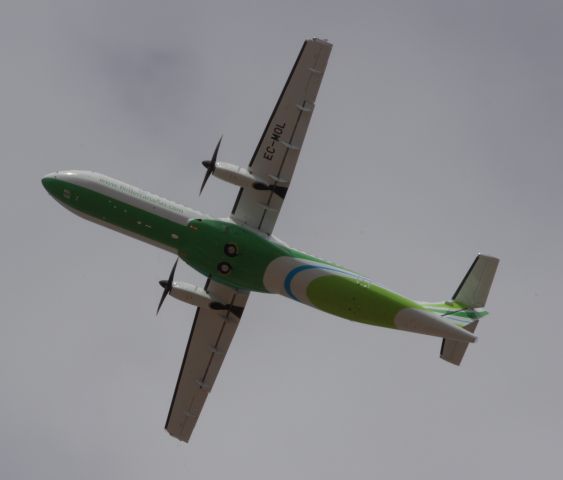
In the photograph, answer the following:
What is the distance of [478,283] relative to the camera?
4219cm

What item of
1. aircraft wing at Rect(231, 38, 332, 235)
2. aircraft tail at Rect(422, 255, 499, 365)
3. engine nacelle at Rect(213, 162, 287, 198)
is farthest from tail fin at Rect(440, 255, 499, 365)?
engine nacelle at Rect(213, 162, 287, 198)

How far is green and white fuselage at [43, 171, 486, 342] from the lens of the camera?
128 ft

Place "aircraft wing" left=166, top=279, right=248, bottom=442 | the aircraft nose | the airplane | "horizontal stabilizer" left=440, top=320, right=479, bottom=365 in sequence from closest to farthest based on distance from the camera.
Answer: the airplane < the aircraft nose < "horizontal stabilizer" left=440, top=320, right=479, bottom=365 < "aircraft wing" left=166, top=279, right=248, bottom=442

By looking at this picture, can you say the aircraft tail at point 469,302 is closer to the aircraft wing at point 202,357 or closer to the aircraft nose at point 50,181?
the aircraft wing at point 202,357

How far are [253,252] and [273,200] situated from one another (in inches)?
102

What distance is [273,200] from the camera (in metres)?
39.5

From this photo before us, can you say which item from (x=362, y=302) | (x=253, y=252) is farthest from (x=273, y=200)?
(x=362, y=302)

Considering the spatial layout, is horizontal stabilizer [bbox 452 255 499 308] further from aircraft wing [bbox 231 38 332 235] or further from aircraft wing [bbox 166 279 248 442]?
aircraft wing [bbox 166 279 248 442]

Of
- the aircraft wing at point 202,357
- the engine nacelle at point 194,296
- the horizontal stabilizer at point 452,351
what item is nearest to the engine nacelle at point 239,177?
the aircraft wing at point 202,357

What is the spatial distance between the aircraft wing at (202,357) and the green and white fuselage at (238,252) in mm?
2984

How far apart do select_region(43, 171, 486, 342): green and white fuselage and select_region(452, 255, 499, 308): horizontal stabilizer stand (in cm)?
318

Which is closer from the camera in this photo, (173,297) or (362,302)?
(362,302)

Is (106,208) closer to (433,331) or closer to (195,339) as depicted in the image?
(195,339)

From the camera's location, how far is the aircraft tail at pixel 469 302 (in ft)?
136
